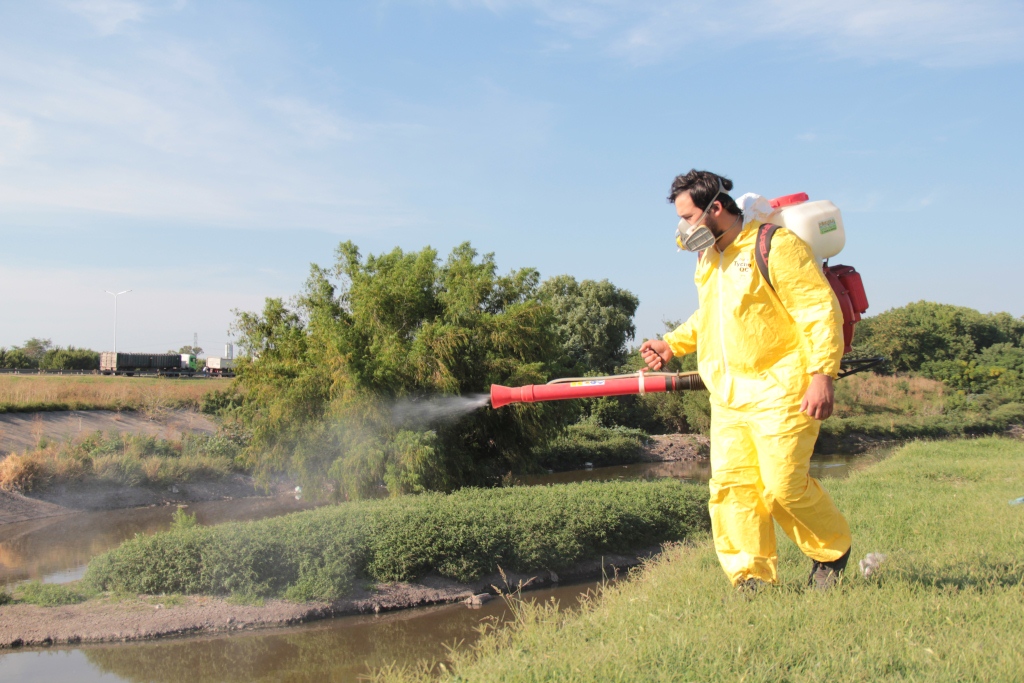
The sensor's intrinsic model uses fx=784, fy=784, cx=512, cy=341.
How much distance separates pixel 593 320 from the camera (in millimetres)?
43312

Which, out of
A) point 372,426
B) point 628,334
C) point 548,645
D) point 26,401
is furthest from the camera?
point 628,334

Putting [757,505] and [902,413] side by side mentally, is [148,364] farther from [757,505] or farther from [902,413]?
[757,505]

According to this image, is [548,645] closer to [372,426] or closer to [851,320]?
[851,320]

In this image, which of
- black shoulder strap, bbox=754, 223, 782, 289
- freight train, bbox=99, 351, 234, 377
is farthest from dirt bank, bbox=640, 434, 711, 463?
freight train, bbox=99, 351, 234, 377

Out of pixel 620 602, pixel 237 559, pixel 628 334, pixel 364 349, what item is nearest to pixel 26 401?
Answer: pixel 364 349

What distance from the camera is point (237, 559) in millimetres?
8664

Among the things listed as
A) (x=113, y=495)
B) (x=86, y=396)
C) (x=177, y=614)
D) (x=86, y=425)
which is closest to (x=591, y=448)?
(x=113, y=495)

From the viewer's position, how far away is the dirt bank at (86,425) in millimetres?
20156

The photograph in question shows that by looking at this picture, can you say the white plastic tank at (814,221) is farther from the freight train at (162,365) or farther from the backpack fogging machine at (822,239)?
the freight train at (162,365)

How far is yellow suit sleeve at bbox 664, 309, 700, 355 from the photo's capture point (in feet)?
16.3

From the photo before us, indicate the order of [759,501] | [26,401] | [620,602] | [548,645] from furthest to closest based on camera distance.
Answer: [26,401], [620,602], [759,501], [548,645]

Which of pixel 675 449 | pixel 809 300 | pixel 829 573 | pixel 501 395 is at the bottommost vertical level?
pixel 675 449

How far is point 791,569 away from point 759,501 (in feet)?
3.48

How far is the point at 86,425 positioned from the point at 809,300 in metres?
24.1
